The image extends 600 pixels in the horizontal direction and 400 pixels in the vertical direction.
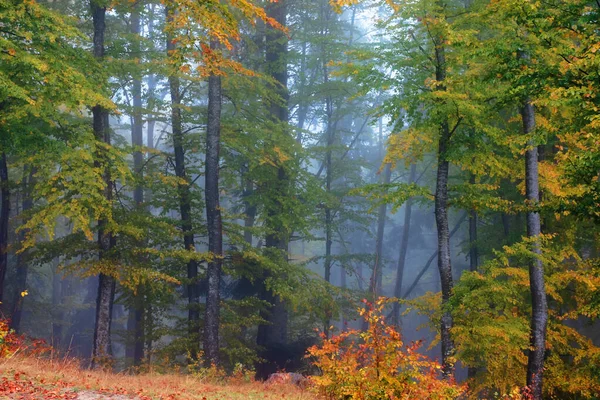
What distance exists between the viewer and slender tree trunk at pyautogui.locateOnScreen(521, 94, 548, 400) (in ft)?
33.8

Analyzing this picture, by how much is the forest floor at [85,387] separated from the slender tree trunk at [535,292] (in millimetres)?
5586

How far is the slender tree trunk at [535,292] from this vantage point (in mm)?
10291

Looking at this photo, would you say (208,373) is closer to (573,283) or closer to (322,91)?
(573,283)

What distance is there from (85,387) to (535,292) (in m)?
9.41

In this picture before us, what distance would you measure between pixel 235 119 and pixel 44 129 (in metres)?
5.44

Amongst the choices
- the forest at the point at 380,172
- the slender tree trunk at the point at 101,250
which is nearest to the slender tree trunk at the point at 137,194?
the forest at the point at 380,172

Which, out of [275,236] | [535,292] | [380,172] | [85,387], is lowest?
[85,387]

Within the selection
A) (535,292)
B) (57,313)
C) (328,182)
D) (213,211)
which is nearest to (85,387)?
(213,211)

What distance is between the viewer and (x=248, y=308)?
1806 centimetres

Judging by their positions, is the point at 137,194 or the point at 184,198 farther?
the point at 137,194

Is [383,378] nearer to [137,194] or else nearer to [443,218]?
[443,218]

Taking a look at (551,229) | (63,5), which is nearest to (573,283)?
(551,229)

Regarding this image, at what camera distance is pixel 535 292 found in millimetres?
10656

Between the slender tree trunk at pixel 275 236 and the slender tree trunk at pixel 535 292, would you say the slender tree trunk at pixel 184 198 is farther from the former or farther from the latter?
the slender tree trunk at pixel 535 292
